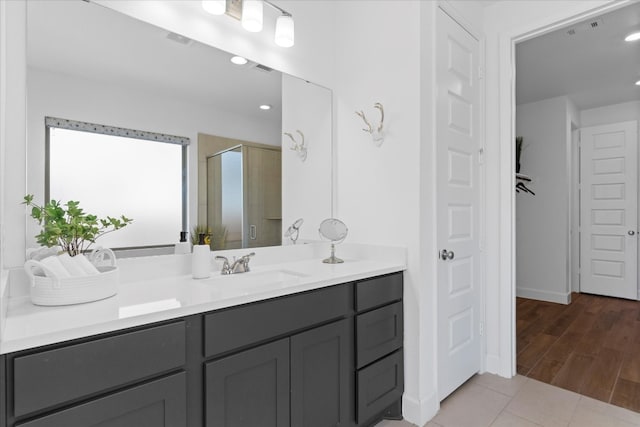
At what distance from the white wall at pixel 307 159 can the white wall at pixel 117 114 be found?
0.20 meters

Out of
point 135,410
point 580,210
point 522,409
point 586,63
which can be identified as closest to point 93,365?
point 135,410

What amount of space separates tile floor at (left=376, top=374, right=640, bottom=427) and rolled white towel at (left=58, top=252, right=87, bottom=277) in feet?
5.39

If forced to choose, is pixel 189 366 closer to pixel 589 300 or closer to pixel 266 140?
pixel 266 140

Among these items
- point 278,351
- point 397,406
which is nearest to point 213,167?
point 278,351

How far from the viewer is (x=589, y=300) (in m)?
4.59

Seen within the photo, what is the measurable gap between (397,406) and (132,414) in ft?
4.70

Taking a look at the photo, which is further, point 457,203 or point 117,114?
point 457,203

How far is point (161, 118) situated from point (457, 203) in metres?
1.77

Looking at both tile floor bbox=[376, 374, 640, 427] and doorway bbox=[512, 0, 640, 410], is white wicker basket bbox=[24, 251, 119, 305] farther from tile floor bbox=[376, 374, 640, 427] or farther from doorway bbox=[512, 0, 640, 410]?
doorway bbox=[512, 0, 640, 410]

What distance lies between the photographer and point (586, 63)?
11.5 ft

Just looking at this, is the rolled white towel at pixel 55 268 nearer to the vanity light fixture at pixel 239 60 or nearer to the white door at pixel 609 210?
the vanity light fixture at pixel 239 60

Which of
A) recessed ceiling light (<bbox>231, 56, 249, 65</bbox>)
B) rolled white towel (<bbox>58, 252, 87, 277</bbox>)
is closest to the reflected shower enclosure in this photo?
recessed ceiling light (<bbox>231, 56, 249, 65</bbox>)

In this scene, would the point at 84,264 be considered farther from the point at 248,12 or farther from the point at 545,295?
the point at 545,295

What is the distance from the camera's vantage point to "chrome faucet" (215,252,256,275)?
175 cm
